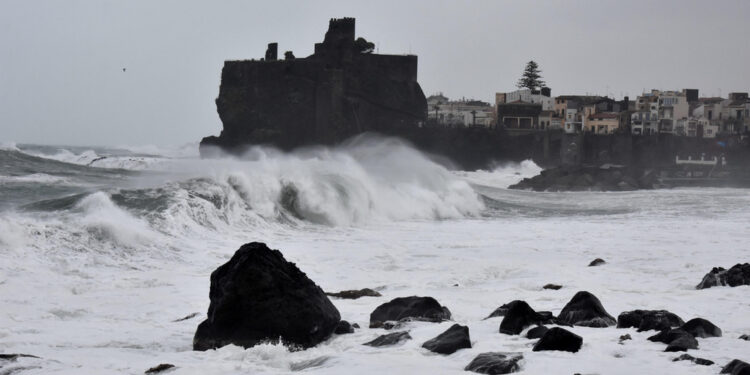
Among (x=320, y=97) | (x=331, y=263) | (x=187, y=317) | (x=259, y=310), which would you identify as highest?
(x=320, y=97)

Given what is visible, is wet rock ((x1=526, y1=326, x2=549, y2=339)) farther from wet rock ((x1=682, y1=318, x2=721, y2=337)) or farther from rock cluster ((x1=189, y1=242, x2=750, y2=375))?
wet rock ((x1=682, y1=318, x2=721, y2=337))

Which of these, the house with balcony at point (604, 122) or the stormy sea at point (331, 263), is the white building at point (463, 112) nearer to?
the house with balcony at point (604, 122)

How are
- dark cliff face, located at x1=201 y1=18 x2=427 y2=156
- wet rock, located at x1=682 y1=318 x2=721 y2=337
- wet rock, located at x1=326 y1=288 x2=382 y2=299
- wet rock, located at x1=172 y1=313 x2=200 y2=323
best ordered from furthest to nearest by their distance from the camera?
1. dark cliff face, located at x1=201 y1=18 x2=427 y2=156
2. wet rock, located at x1=326 y1=288 x2=382 y2=299
3. wet rock, located at x1=172 y1=313 x2=200 y2=323
4. wet rock, located at x1=682 y1=318 x2=721 y2=337

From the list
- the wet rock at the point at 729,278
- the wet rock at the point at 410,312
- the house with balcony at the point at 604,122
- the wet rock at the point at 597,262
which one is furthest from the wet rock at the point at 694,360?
the house with balcony at the point at 604,122

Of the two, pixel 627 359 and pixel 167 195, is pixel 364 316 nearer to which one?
pixel 627 359

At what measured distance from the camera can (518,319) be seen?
21.7 ft

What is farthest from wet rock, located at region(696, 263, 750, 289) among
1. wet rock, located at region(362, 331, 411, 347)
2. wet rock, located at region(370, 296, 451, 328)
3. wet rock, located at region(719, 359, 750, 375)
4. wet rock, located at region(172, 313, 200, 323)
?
wet rock, located at region(172, 313, 200, 323)

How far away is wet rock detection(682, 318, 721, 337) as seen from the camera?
6.23 meters

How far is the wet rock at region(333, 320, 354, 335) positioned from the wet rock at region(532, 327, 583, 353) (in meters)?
1.40

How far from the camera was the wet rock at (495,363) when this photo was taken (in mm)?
5520

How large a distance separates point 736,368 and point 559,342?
3.56 feet

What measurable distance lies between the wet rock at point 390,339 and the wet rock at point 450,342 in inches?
9.5

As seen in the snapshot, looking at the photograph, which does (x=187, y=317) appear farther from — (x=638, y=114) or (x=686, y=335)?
(x=638, y=114)

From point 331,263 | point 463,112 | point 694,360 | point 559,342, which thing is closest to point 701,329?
point 694,360
